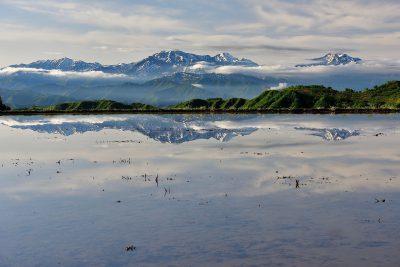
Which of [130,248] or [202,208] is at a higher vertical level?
[202,208]

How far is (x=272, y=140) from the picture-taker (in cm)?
7356

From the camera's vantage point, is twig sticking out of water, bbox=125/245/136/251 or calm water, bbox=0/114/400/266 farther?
twig sticking out of water, bbox=125/245/136/251

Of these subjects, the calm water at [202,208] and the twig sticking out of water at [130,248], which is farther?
the twig sticking out of water at [130,248]

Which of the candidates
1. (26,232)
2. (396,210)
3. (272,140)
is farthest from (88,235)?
(272,140)

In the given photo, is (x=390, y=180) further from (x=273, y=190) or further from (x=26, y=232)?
(x=26, y=232)

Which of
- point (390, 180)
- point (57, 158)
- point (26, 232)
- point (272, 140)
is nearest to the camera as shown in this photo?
point (26, 232)

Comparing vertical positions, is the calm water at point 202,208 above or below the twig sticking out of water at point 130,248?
above

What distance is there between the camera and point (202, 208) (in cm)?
3111

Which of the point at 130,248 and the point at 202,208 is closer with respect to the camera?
the point at 130,248

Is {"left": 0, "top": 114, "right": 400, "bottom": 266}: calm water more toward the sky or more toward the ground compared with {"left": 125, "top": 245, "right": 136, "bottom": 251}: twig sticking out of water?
more toward the sky

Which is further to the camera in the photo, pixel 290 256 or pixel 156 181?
pixel 156 181

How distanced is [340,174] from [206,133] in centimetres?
4492

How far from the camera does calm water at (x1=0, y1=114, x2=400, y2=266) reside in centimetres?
2291

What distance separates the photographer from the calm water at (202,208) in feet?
75.2
